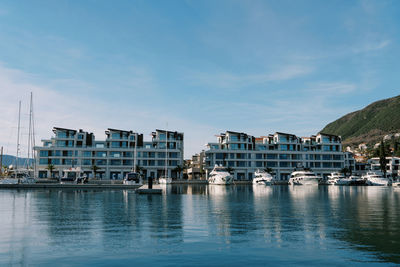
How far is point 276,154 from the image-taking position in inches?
5236

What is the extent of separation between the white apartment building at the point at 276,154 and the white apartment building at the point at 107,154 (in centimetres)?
1685

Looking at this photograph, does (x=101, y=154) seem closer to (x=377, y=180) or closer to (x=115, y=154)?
(x=115, y=154)

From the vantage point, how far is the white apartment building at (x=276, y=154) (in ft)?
424

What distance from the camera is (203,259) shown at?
13.1 m

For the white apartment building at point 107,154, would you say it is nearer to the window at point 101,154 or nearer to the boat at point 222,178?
the window at point 101,154

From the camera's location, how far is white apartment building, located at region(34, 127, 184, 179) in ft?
388

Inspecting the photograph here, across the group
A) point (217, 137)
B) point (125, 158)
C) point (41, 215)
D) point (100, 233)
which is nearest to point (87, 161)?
point (125, 158)

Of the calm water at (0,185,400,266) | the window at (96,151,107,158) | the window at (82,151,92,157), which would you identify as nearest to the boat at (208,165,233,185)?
the window at (96,151,107,158)

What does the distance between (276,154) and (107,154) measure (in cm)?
6138

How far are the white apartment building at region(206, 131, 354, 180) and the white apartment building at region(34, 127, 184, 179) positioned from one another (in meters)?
16.9

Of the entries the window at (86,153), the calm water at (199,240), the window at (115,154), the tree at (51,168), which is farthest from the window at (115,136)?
the calm water at (199,240)

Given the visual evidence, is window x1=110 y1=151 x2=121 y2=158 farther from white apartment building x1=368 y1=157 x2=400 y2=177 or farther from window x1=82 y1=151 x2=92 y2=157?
white apartment building x1=368 y1=157 x2=400 y2=177

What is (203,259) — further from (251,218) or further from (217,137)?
(217,137)

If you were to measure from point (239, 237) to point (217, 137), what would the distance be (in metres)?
124
